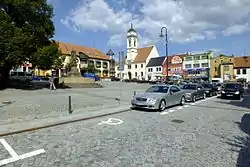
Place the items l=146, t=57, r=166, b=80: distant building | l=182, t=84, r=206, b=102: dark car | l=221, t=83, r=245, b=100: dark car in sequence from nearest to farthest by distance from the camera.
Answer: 1. l=182, t=84, r=206, b=102: dark car
2. l=221, t=83, r=245, b=100: dark car
3. l=146, t=57, r=166, b=80: distant building

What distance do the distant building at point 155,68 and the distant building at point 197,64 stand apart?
8834 mm

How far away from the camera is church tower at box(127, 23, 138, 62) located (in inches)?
4272

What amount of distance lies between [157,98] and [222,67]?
253 ft

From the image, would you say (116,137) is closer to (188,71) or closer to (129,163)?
(129,163)

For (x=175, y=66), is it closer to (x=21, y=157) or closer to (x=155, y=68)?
(x=155, y=68)

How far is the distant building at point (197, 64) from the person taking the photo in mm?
90000

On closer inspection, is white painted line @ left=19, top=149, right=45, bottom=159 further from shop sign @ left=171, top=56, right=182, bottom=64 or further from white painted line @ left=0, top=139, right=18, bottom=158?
shop sign @ left=171, top=56, right=182, bottom=64

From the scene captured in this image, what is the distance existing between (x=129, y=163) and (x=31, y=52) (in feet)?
75.4

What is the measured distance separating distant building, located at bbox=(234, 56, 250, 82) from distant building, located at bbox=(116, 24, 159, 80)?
3395cm

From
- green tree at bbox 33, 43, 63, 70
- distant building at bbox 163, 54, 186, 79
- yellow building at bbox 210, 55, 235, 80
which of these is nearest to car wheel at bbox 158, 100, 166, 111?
green tree at bbox 33, 43, 63, 70

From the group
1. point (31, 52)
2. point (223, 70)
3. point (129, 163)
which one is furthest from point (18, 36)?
point (223, 70)

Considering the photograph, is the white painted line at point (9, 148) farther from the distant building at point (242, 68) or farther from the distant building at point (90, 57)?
the distant building at point (242, 68)

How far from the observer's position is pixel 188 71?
3725 inches

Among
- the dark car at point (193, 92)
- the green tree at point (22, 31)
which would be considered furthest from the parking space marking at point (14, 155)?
the green tree at point (22, 31)
